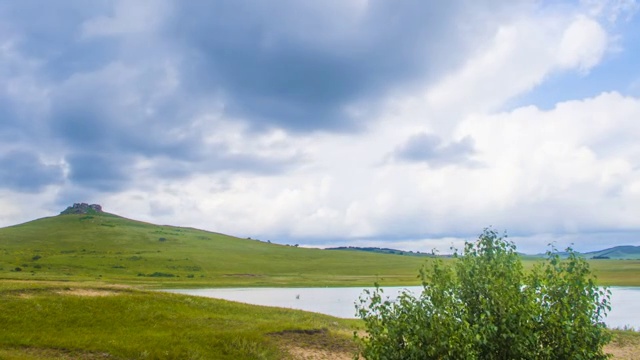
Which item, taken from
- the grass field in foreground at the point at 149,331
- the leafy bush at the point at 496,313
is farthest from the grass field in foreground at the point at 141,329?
the leafy bush at the point at 496,313

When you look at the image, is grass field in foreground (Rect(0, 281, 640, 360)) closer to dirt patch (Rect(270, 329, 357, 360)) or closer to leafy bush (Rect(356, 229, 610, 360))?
dirt patch (Rect(270, 329, 357, 360))

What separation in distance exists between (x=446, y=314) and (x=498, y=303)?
167 cm

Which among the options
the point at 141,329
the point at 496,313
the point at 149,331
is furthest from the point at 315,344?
the point at 496,313

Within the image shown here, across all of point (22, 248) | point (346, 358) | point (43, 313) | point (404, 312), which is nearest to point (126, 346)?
point (43, 313)

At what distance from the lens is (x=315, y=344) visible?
3581 centimetres

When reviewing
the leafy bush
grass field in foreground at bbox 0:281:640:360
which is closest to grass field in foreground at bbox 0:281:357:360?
grass field in foreground at bbox 0:281:640:360

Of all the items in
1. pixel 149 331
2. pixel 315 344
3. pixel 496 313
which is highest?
pixel 496 313

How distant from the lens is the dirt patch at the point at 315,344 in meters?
33.7

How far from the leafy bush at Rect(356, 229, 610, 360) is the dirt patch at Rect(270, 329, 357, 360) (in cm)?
1630

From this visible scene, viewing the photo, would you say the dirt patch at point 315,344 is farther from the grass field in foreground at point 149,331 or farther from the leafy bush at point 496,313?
the leafy bush at point 496,313

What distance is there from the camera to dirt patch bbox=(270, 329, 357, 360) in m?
33.7

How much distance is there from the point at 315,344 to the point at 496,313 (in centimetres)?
2132

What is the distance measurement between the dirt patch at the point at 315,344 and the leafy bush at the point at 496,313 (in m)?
16.3

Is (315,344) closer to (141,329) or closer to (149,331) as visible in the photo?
(149,331)
